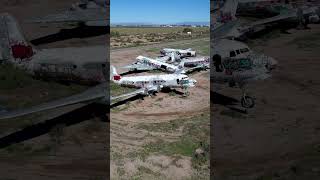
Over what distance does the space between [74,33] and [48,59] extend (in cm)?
1742

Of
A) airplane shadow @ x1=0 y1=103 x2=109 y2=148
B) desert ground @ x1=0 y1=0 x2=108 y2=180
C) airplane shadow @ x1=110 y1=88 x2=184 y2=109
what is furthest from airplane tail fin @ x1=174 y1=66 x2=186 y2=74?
airplane shadow @ x1=0 y1=103 x2=109 y2=148

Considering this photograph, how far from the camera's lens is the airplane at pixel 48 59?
2603 cm

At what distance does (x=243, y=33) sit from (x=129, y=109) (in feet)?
55.7

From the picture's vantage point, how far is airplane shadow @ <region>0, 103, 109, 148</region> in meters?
20.5

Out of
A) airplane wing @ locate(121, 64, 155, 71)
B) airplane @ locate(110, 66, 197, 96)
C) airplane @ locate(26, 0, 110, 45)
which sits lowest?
airplane @ locate(110, 66, 197, 96)

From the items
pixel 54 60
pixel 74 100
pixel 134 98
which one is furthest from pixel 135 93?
pixel 54 60

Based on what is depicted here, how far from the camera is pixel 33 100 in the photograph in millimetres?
26344

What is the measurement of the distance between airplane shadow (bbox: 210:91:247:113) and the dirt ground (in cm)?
6

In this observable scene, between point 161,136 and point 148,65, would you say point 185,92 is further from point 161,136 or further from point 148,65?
point 148,65

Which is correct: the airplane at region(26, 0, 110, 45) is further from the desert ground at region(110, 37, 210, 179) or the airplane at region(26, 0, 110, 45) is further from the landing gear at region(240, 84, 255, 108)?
the landing gear at region(240, 84, 255, 108)

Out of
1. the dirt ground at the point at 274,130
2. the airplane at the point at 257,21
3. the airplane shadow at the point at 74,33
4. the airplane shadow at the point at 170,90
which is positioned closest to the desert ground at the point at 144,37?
the airplane shadow at the point at 74,33

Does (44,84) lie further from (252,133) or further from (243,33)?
(243,33)

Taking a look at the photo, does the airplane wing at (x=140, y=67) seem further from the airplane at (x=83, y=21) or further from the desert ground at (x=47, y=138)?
the desert ground at (x=47, y=138)

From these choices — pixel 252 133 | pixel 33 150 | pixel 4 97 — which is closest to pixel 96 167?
pixel 33 150
